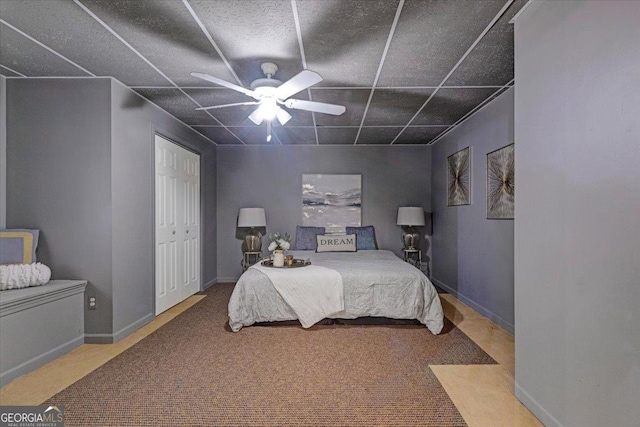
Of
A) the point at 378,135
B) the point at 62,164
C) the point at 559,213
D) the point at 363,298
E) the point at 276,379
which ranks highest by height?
the point at 378,135

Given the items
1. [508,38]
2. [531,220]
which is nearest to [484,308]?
[531,220]

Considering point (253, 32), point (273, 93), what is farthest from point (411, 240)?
point (253, 32)

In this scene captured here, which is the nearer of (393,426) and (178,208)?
(393,426)

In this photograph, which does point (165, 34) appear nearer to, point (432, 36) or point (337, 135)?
point (432, 36)

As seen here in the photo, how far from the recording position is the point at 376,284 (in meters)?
3.41

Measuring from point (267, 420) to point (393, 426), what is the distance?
0.71 m

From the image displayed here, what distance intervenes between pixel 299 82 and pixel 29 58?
214 centimetres

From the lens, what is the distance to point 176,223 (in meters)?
4.41

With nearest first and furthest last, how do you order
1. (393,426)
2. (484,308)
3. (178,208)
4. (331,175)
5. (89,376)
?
(393,426) < (89,376) < (484,308) < (178,208) < (331,175)

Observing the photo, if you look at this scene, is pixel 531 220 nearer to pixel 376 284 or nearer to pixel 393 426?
pixel 393 426

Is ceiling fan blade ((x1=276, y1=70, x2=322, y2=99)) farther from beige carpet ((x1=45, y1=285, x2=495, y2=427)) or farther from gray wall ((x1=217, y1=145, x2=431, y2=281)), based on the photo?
gray wall ((x1=217, y1=145, x2=431, y2=281))

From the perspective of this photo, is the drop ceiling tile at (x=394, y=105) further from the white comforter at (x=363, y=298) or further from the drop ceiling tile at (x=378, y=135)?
the white comforter at (x=363, y=298)

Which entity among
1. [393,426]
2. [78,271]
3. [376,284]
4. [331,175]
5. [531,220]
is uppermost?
[331,175]

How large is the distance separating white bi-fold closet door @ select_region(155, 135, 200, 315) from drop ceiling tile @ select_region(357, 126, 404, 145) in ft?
8.54
